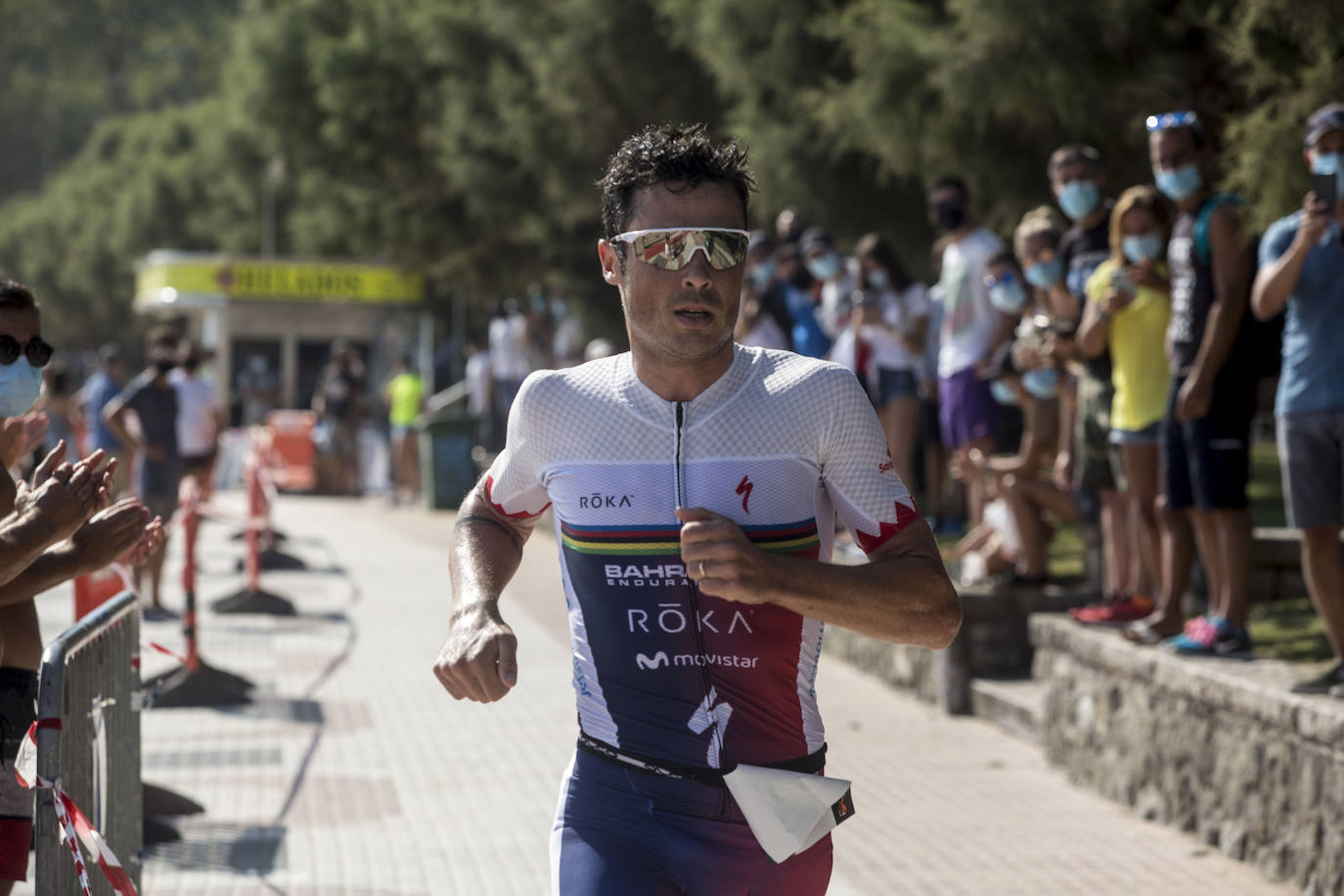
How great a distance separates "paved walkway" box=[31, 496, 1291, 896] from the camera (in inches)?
256

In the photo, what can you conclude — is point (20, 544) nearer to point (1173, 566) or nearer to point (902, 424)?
point (1173, 566)

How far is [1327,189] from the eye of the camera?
6098mm

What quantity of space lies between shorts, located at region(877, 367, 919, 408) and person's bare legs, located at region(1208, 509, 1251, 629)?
489cm

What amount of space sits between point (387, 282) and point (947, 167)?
24.8 m

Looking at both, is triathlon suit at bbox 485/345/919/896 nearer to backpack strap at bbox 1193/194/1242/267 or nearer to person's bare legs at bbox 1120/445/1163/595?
backpack strap at bbox 1193/194/1242/267

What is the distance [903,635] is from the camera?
10.2 ft

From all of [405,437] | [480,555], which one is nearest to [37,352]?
[480,555]

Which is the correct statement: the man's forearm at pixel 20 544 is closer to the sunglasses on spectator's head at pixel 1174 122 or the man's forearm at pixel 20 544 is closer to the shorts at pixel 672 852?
the shorts at pixel 672 852

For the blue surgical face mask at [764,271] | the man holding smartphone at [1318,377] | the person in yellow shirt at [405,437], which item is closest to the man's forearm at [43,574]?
the man holding smartphone at [1318,377]

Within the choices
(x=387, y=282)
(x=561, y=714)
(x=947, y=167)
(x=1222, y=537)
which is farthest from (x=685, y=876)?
(x=387, y=282)

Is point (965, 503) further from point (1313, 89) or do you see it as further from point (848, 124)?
point (1313, 89)

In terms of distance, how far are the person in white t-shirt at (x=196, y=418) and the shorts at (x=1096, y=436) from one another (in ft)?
27.0

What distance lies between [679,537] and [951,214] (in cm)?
805

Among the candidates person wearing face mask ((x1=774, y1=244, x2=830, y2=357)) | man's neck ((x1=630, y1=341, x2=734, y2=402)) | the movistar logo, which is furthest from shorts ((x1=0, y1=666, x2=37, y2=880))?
person wearing face mask ((x1=774, y1=244, x2=830, y2=357))
